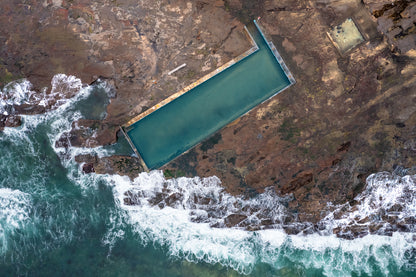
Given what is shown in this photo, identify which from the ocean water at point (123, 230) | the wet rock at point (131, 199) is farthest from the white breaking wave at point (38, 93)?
the wet rock at point (131, 199)

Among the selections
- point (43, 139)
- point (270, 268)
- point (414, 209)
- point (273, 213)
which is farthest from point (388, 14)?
point (43, 139)

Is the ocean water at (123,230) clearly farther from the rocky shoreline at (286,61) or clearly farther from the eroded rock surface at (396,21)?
the eroded rock surface at (396,21)

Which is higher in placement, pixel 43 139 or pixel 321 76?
pixel 43 139

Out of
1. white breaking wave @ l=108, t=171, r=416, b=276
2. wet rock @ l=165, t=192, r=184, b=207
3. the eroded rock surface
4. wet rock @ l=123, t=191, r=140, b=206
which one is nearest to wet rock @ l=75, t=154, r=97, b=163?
white breaking wave @ l=108, t=171, r=416, b=276

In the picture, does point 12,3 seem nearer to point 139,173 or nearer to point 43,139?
point 43,139

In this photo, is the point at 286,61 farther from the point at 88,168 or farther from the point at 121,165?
the point at 88,168

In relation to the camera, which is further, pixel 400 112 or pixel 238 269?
pixel 238 269
